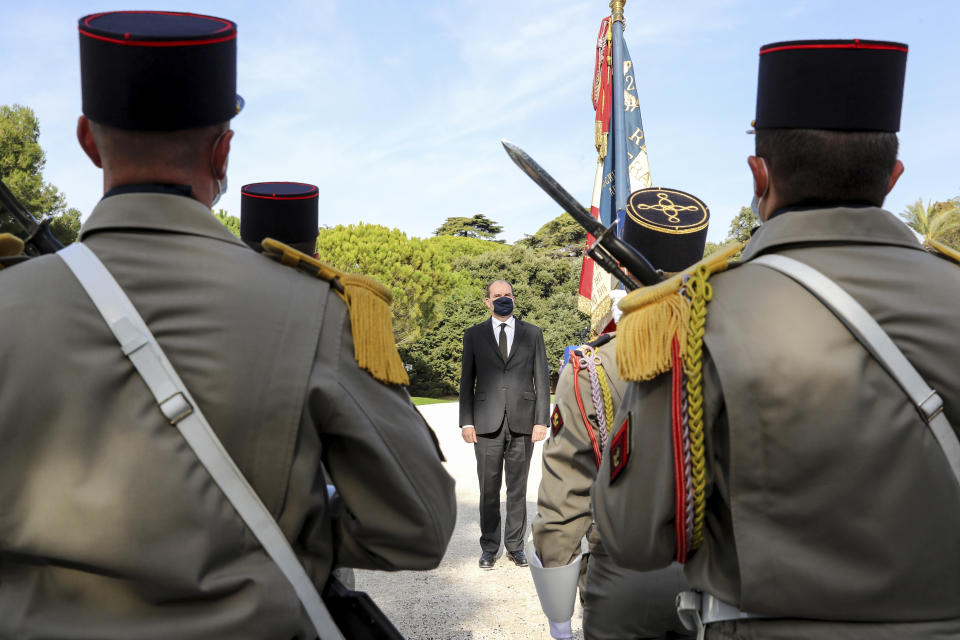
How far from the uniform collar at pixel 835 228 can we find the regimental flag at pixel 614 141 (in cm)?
841

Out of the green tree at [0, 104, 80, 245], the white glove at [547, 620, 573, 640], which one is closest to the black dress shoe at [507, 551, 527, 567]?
the white glove at [547, 620, 573, 640]

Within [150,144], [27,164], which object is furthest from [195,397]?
[27,164]

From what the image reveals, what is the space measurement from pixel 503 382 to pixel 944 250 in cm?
526

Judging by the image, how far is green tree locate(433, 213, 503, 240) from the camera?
2067 inches

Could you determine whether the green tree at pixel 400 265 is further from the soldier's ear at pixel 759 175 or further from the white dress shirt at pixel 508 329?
the soldier's ear at pixel 759 175

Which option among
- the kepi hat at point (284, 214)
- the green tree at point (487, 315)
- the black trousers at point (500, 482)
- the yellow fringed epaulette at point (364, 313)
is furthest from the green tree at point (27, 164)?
the yellow fringed epaulette at point (364, 313)

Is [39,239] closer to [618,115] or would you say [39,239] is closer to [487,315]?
[618,115]

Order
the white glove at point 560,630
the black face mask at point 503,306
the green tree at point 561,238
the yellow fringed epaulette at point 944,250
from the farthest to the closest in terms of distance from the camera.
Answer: the green tree at point 561,238
the black face mask at point 503,306
the white glove at point 560,630
the yellow fringed epaulette at point 944,250

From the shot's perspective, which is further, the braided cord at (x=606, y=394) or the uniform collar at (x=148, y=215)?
the braided cord at (x=606, y=394)

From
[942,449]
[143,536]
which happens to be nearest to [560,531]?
[942,449]

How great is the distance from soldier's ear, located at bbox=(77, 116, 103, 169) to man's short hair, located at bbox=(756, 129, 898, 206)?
1458 millimetres

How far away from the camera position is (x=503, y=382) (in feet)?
22.9

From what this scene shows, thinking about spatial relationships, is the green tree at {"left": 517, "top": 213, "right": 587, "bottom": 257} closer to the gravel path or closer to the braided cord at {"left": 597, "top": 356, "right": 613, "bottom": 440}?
the gravel path

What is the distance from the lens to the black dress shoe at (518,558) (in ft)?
21.3
